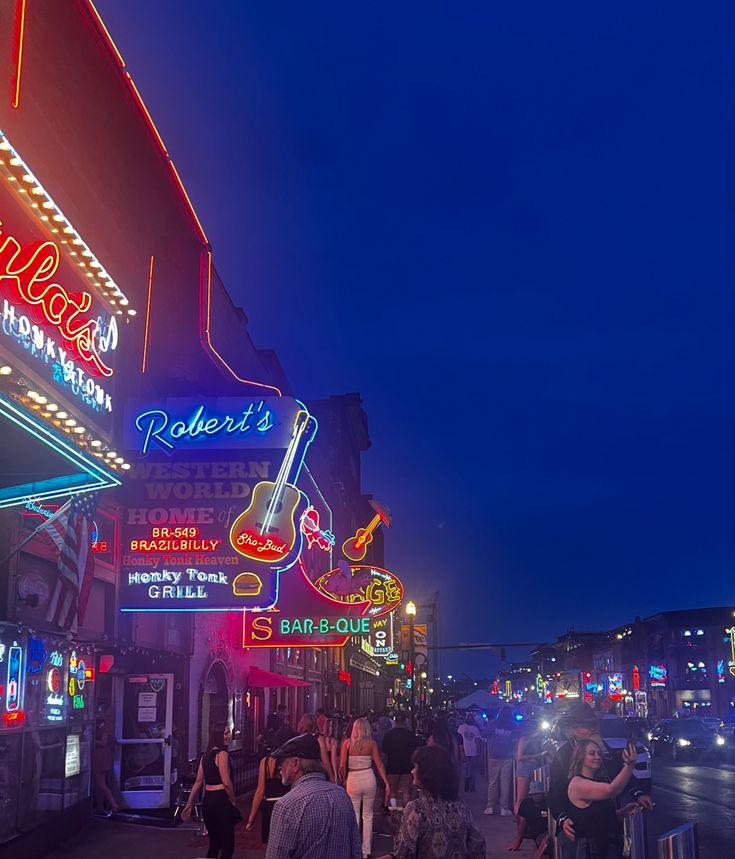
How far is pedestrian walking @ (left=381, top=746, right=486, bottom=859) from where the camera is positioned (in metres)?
5.72

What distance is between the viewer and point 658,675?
11925cm

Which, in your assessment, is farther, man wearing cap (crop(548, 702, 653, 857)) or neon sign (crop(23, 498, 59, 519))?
neon sign (crop(23, 498, 59, 519))

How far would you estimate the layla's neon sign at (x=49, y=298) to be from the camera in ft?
27.3

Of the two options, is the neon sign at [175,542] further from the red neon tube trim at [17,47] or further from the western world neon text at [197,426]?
the red neon tube trim at [17,47]

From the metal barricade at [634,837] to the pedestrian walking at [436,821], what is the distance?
2.00m

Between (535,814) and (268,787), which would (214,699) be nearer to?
(535,814)

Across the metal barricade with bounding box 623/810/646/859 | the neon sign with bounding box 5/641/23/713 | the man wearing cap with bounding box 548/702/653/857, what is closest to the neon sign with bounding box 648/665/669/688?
the neon sign with bounding box 5/641/23/713

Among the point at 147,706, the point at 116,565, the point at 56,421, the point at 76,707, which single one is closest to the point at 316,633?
the point at 147,706

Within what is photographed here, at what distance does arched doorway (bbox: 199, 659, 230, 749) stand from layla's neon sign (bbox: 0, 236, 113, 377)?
13.0m

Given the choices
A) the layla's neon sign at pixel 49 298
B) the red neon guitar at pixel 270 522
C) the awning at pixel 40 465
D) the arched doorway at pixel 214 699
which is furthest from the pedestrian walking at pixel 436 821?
the arched doorway at pixel 214 699

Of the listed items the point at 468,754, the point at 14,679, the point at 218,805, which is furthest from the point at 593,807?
the point at 468,754

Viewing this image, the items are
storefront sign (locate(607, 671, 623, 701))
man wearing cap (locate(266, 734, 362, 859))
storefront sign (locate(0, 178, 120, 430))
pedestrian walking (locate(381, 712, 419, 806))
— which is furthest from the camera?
storefront sign (locate(607, 671, 623, 701))

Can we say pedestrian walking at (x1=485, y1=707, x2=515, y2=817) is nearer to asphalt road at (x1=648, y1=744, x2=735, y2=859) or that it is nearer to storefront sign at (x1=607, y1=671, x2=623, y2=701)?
asphalt road at (x1=648, y1=744, x2=735, y2=859)

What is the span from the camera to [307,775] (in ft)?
18.8
